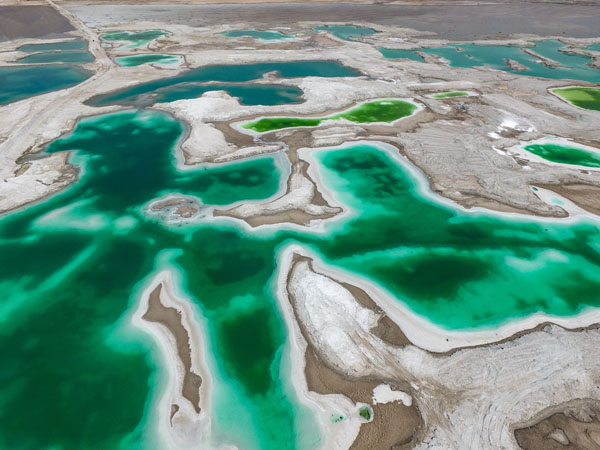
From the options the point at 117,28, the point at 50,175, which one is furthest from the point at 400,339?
the point at 117,28

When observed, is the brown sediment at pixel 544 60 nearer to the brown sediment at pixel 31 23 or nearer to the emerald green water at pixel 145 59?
the emerald green water at pixel 145 59

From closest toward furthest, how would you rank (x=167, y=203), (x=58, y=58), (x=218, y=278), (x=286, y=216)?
(x=218, y=278) → (x=286, y=216) → (x=167, y=203) → (x=58, y=58)

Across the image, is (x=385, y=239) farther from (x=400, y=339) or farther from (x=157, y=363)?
(x=157, y=363)

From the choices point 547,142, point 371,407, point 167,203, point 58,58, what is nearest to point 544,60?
point 547,142

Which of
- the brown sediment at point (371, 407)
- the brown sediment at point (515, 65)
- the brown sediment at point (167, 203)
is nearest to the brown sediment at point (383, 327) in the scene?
the brown sediment at point (371, 407)

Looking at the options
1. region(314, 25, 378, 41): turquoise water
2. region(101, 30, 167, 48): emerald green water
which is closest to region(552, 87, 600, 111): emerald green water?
region(314, 25, 378, 41): turquoise water

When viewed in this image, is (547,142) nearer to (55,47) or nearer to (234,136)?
(234,136)

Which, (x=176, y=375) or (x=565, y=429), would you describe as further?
(x=176, y=375)

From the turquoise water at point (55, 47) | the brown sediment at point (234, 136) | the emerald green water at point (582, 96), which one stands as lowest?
the brown sediment at point (234, 136)
